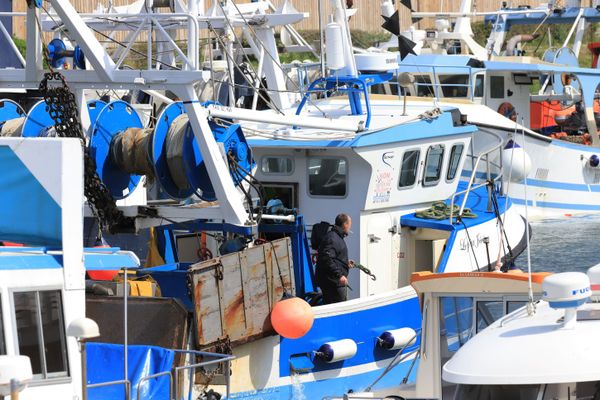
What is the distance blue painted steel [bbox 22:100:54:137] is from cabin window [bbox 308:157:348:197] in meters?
2.93

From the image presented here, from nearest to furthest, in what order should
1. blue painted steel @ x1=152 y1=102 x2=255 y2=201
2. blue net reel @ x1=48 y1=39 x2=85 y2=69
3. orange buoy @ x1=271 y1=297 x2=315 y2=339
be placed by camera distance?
orange buoy @ x1=271 y1=297 x2=315 y2=339 → blue painted steel @ x1=152 y1=102 x2=255 y2=201 → blue net reel @ x1=48 y1=39 x2=85 y2=69

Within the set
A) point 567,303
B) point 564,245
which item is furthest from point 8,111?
point 564,245

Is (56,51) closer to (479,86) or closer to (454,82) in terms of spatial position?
(454,82)

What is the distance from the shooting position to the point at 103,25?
558 inches

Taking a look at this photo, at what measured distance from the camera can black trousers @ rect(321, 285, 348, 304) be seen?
12312 mm

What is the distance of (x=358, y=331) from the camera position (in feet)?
40.6

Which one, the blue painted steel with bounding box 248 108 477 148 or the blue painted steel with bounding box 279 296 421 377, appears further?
the blue painted steel with bounding box 248 108 477 148

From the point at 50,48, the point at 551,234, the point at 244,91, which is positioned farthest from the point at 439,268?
the point at 551,234

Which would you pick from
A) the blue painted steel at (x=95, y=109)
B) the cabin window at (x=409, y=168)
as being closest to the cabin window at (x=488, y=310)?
the cabin window at (x=409, y=168)

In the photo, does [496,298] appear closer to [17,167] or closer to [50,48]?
[17,167]

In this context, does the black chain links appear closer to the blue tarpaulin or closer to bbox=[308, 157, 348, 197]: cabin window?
the blue tarpaulin

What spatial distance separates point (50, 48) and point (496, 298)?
563cm

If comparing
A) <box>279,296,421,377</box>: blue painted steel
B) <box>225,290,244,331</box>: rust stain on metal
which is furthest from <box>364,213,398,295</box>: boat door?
<box>225,290,244,331</box>: rust stain on metal

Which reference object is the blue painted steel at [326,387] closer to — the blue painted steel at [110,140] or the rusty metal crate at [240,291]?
the rusty metal crate at [240,291]
